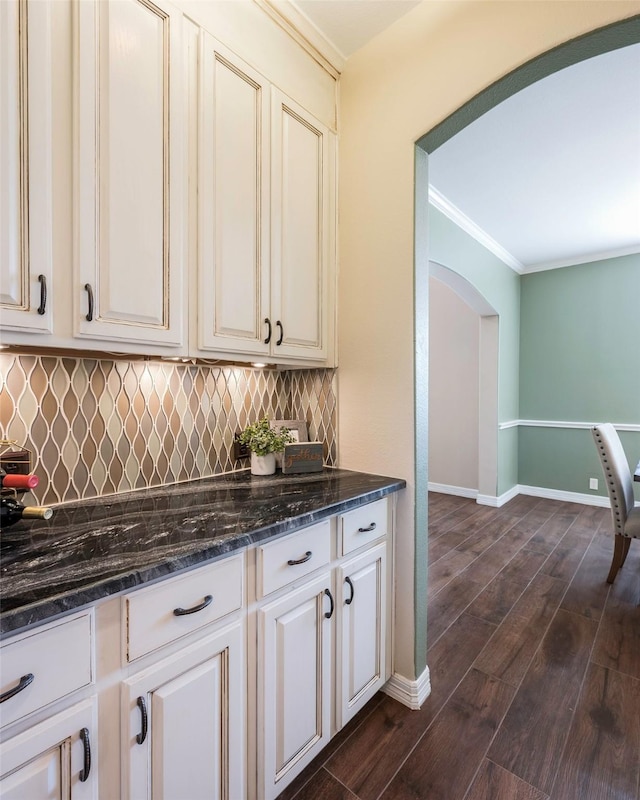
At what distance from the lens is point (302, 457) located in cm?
184

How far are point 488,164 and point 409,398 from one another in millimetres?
2172

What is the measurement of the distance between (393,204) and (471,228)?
2.57m

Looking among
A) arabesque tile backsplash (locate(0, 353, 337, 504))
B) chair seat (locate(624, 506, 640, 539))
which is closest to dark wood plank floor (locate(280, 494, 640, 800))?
chair seat (locate(624, 506, 640, 539))

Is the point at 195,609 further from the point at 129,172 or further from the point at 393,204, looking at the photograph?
the point at 393,204

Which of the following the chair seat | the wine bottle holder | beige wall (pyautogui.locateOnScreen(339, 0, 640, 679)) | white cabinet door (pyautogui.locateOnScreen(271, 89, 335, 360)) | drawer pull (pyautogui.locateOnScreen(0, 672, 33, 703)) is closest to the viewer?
drawer pull (pyautogui.locateOnScreen(0, 672, 33, 703))

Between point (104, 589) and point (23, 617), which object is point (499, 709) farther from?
point (23, 617)

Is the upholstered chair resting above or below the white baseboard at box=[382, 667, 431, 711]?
above

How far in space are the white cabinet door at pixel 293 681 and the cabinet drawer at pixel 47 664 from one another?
1.59ft

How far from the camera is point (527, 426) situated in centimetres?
507

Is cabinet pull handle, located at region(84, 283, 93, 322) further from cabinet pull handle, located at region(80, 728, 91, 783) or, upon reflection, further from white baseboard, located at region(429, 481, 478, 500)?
white baseboard, located at region(429, 481, 478, 500)

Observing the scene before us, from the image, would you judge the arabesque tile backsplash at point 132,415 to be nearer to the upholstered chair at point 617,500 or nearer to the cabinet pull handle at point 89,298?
the cabinet pull handle at point 89,298

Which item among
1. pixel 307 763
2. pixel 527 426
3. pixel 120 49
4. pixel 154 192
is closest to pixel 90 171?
pixel 154 192

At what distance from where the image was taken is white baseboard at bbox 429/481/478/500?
4871mm

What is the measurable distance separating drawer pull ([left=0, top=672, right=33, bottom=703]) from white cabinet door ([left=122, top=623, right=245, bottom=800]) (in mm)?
217
